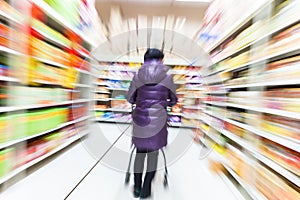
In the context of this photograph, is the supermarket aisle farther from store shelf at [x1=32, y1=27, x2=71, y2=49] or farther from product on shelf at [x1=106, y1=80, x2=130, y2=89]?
product on shelf at [x1=106, y1=80, x2=130, y2=89]

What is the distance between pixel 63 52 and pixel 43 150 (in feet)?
3.54

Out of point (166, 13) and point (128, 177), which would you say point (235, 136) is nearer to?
point (128, 177)

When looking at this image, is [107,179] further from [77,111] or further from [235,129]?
[77,111]

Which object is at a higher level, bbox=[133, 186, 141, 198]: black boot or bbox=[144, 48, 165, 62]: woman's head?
bbox=[144, 48, 165, 62]: woman's head

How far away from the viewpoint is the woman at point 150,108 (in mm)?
1394

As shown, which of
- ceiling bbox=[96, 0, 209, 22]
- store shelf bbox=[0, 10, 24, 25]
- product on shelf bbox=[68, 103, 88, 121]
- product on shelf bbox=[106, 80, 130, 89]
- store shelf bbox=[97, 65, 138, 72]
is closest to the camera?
store shelf bbox=[0, 10, 24, 25]

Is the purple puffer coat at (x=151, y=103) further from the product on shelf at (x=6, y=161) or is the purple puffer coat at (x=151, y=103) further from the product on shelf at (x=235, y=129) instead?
the product on shelf at (x=6, y=161)

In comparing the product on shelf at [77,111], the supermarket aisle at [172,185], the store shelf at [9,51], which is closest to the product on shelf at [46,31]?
the store shelf at [9,51]

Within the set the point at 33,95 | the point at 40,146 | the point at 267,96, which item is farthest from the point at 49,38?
the point at 267,96

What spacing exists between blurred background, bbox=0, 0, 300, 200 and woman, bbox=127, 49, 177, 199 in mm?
381

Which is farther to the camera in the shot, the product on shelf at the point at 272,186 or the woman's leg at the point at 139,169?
the woman's leg at the point at 139,169

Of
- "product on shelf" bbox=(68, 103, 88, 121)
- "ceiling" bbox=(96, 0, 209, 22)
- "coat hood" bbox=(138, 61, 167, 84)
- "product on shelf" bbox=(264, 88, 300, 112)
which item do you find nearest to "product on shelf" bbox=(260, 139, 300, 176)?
"product on shelf" bbox=(264, 88, 300, 112)

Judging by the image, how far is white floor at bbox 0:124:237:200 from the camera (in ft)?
4.61

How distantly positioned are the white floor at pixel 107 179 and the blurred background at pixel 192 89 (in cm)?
2
